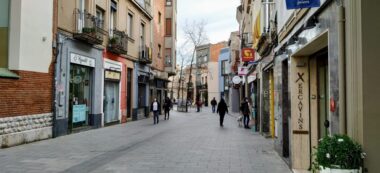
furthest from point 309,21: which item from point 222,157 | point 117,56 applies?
point 117,56

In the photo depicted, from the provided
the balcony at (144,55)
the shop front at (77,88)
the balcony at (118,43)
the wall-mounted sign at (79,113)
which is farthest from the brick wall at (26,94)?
the balcony at (144,55)

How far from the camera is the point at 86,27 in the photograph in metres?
18.0

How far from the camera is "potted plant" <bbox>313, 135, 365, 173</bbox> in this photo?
4184 millimetres

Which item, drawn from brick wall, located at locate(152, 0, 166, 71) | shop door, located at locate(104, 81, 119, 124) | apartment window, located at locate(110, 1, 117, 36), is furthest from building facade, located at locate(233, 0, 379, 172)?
brick wall, located at locate(152, 0, 166, 71)

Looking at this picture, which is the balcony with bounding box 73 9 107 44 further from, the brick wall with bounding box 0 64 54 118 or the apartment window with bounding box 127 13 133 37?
the apartment window with bounding box 127 13 133 37

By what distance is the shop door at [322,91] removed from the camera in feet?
25.7

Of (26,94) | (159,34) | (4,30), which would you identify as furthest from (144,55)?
(4,30)

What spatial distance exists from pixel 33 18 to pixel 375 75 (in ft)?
40.7

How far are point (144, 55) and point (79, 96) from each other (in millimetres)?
11192

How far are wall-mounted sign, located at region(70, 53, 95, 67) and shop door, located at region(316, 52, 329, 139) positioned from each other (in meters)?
11.7

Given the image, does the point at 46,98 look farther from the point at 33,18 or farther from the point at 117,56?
the point at 117,56

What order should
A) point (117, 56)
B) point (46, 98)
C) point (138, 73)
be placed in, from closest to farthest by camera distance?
point (46, 98) → point (117, 56) → point (138, 73)

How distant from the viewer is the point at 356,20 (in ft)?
14.9

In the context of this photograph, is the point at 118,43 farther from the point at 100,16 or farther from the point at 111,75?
the point at 100,16
